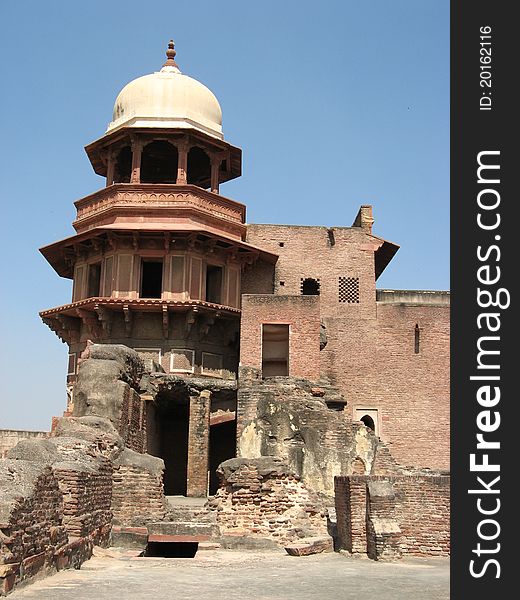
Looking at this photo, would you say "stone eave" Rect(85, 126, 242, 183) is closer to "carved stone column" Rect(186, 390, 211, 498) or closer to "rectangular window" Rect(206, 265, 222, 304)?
"rectangular window" Rect(206, 265, 222, 304)

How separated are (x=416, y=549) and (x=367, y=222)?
606 inches

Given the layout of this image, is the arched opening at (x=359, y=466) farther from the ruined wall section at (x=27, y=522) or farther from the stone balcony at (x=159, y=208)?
the ruined wall section at (x=27, y=522)

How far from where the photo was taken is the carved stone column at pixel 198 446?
20.1m

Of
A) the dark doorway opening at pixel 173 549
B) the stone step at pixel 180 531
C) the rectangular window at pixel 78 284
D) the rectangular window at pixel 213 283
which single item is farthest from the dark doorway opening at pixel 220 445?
the stone step at pixel 180 531

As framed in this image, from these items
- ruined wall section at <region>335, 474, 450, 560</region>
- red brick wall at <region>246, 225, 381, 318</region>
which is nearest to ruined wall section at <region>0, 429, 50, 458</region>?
red brick wall at <region>246, 225, 381, 318</region>

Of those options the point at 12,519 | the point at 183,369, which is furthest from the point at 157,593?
the point at 183,369

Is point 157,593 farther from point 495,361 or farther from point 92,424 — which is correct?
point 92,424

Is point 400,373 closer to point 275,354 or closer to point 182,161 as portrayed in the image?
point 275,354

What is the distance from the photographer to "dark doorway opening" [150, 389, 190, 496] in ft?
76.3

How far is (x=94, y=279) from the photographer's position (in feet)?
82.0

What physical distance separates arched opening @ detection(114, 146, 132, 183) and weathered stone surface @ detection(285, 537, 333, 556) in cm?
1608

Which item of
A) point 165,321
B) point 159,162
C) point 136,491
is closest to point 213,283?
point 165,321

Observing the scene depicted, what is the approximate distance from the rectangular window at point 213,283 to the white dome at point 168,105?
430 centimetres

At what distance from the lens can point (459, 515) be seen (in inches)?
263
